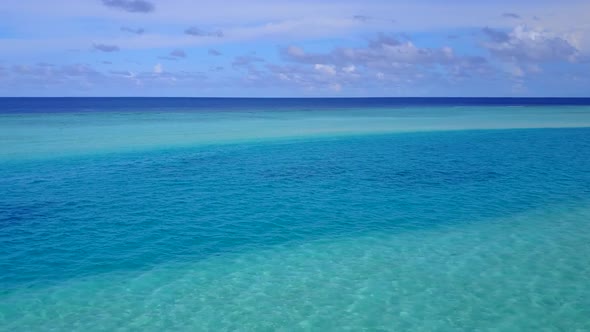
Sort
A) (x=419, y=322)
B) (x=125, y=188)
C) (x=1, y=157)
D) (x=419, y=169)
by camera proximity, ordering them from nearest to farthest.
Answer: (x=419, y=322)
(x=125, y=188)
(x=419, y=169)
(x=1, y=157)

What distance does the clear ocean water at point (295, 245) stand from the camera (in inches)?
432

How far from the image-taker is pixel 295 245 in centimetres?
1551

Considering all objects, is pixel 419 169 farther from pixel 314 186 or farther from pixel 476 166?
pixel 314 186

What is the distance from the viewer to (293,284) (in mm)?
12531

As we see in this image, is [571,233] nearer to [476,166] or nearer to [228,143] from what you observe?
[476,166]

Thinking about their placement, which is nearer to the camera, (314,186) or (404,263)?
(404,263)

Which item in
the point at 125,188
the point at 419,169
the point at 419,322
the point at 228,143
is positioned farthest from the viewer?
the point at 228,143

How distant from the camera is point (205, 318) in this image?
10.8 meters

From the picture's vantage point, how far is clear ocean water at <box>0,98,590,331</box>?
11.0 meters

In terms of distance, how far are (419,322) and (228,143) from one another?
32.2m

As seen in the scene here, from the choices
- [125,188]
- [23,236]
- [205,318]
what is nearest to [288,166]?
[125,188]

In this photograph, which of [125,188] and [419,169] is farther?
[419,169]

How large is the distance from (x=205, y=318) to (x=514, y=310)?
22.6ft

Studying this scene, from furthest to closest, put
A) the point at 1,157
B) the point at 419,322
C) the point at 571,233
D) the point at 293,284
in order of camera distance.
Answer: the point at 1,157 → the point at 571,233 → the point at 293,284 → the point at 419,322
